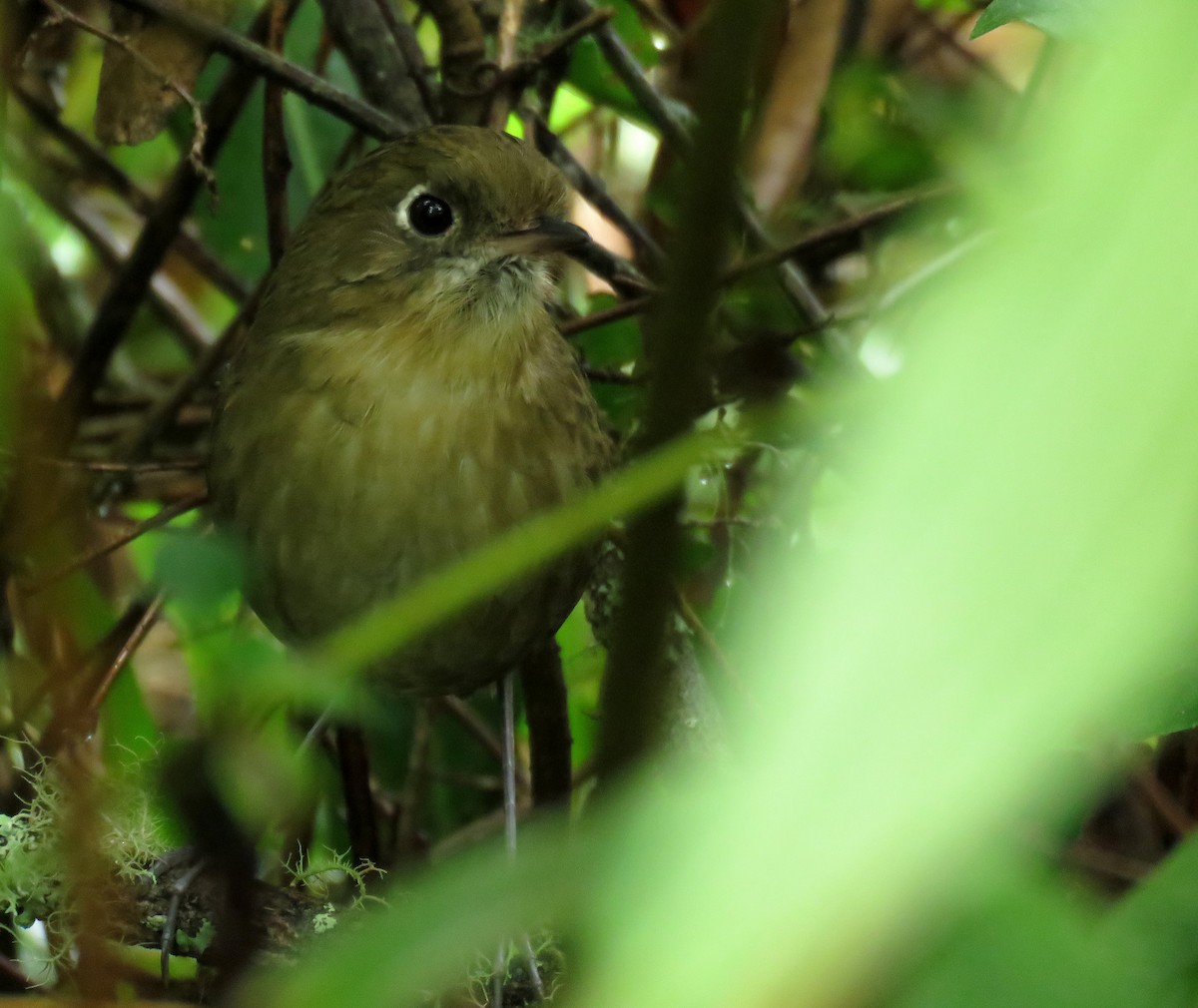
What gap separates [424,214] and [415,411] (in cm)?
39

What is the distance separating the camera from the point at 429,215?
2.75 metres

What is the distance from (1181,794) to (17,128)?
3111 millimetres

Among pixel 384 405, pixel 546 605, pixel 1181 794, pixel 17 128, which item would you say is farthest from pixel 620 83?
pixel 1181 794

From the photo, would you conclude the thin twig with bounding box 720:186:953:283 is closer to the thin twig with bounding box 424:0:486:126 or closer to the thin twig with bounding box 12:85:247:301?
the thin twig with bounding box 424:0:486:126

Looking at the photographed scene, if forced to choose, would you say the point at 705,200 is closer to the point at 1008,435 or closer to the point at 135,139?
the point at 1008,435

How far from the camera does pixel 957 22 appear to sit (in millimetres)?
3834

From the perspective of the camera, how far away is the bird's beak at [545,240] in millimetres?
2678

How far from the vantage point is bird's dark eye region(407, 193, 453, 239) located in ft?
8.96

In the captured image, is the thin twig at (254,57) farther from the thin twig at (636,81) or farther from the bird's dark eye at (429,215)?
the thin twig at (636,81)

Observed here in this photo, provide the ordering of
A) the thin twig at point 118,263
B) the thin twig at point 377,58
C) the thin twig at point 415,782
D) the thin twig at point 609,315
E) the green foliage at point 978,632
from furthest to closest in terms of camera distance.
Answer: the thin twig at point 118,263
the thin twig at point 415,782
the thin twig at point 377,58
the thin twig at point 609,315
the green foliage at point 978,632

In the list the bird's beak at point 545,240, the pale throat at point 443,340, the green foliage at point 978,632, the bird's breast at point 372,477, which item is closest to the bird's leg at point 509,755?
the bird's breast at point 372,477

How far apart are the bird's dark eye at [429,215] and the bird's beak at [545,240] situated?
0.11 meters

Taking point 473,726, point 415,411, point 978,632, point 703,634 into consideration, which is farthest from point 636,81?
point 978,632

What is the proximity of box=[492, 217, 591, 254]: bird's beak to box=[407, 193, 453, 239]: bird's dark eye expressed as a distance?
0.37ft
